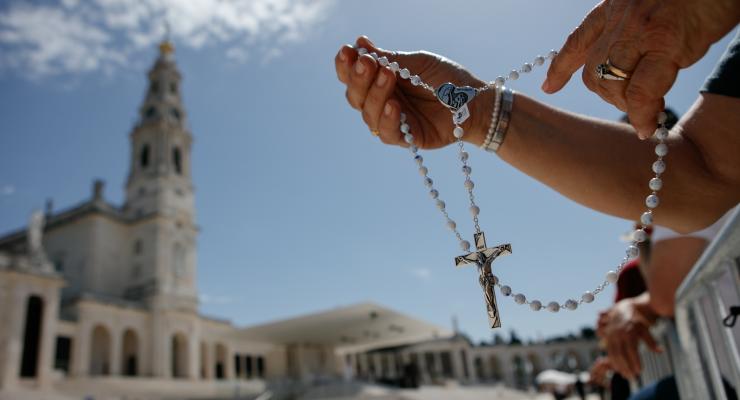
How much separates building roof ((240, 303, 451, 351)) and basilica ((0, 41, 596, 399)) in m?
0.10

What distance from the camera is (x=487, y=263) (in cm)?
124

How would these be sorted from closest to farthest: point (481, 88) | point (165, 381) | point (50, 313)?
point (481, 88) → point (50, 313) → point (165, 381)

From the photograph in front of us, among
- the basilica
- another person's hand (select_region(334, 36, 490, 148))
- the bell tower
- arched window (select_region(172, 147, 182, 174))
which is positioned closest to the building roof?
the basilica

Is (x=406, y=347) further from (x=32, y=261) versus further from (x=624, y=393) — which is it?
(x=624, y=393)

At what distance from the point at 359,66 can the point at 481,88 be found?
335 mm

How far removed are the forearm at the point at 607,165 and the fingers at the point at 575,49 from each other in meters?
0.20

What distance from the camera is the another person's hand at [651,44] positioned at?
0.78 metres

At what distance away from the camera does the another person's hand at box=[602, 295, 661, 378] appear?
2.03 metres

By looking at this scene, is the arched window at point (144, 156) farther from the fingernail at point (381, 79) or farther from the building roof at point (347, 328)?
the fingernail at point (381, 79)

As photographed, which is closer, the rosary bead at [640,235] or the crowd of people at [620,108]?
the crowd of people at [620,108]

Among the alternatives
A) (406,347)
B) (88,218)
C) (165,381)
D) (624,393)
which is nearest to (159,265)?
(88,218)

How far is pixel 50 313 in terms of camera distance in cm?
2288

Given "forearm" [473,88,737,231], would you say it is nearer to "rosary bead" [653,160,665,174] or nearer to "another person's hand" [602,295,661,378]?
"rosary bead" [653,160,665,174]

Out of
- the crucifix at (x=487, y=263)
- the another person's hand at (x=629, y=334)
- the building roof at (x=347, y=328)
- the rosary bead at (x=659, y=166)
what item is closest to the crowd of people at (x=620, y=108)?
the rosary bead at (x=659, y=166)
